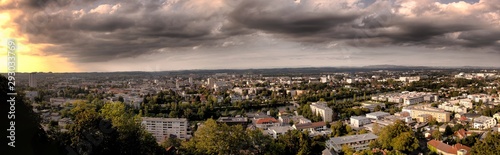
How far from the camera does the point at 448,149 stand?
11.4 metres

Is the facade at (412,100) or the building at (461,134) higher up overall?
the facade at (412,100)

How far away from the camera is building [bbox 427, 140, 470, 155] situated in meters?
11.1

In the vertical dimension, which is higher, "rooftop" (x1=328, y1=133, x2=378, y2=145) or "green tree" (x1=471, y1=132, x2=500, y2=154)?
"green tree" (x1=471, y1=132, x2=500, y2=154)

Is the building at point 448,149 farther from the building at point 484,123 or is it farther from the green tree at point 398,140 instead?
the building at point 484,123

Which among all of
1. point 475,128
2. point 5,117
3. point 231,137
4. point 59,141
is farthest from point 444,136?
point 5,117

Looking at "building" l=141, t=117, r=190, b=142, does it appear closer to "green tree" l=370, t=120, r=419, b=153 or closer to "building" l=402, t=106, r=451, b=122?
"green tree" l=370, t=120, r=419, b=153

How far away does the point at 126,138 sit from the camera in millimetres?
7672

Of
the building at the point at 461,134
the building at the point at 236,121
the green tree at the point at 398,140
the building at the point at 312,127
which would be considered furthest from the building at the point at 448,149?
the building at the point at 236,121

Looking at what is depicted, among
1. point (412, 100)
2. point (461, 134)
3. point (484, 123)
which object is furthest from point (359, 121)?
point (412, 100)

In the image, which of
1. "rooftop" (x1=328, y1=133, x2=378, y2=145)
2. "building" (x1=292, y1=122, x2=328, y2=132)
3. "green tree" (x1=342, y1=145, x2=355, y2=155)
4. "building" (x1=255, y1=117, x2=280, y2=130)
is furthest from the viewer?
"building" (x1=255, y1=117, x2=280, y2=130)

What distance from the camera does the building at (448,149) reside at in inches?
437

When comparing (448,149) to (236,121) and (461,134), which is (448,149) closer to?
(461,134)

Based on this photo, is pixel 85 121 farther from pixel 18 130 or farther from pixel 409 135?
pixel 409 135

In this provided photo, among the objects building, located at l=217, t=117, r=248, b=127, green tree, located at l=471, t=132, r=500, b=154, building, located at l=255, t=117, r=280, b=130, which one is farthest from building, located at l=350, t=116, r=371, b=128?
green tree, located at l=471, t=132, r=500, b=154
